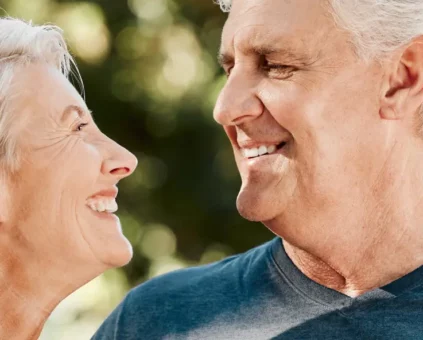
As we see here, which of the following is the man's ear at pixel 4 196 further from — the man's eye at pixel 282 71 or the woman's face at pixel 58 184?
the man's eye at pixel 282 71

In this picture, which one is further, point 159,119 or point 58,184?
point 159,119

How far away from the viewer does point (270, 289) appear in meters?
2.89

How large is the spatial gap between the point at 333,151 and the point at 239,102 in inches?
11.6

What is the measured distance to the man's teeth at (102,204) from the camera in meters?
2.73

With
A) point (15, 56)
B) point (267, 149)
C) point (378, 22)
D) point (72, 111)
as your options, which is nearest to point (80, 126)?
point (72, 111)

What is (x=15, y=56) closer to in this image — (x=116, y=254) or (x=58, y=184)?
(x=58, y=184)

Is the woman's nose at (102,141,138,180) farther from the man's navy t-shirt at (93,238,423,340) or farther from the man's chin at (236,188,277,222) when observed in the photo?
the man's navy t-shirt at (93,238,423,340)

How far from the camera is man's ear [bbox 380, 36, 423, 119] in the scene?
2.77 meters

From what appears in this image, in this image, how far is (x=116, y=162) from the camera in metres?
2.75

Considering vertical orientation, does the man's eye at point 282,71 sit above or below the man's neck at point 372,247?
above

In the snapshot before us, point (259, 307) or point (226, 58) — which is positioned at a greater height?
point (226, 58)

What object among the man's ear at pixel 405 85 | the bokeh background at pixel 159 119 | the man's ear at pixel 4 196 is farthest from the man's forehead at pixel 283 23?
the bokeh background at pixel 159 119

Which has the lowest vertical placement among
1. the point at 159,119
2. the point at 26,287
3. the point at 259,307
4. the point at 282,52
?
the point at 159,119

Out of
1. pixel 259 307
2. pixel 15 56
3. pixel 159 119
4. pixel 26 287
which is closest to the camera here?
pixel 26 287
